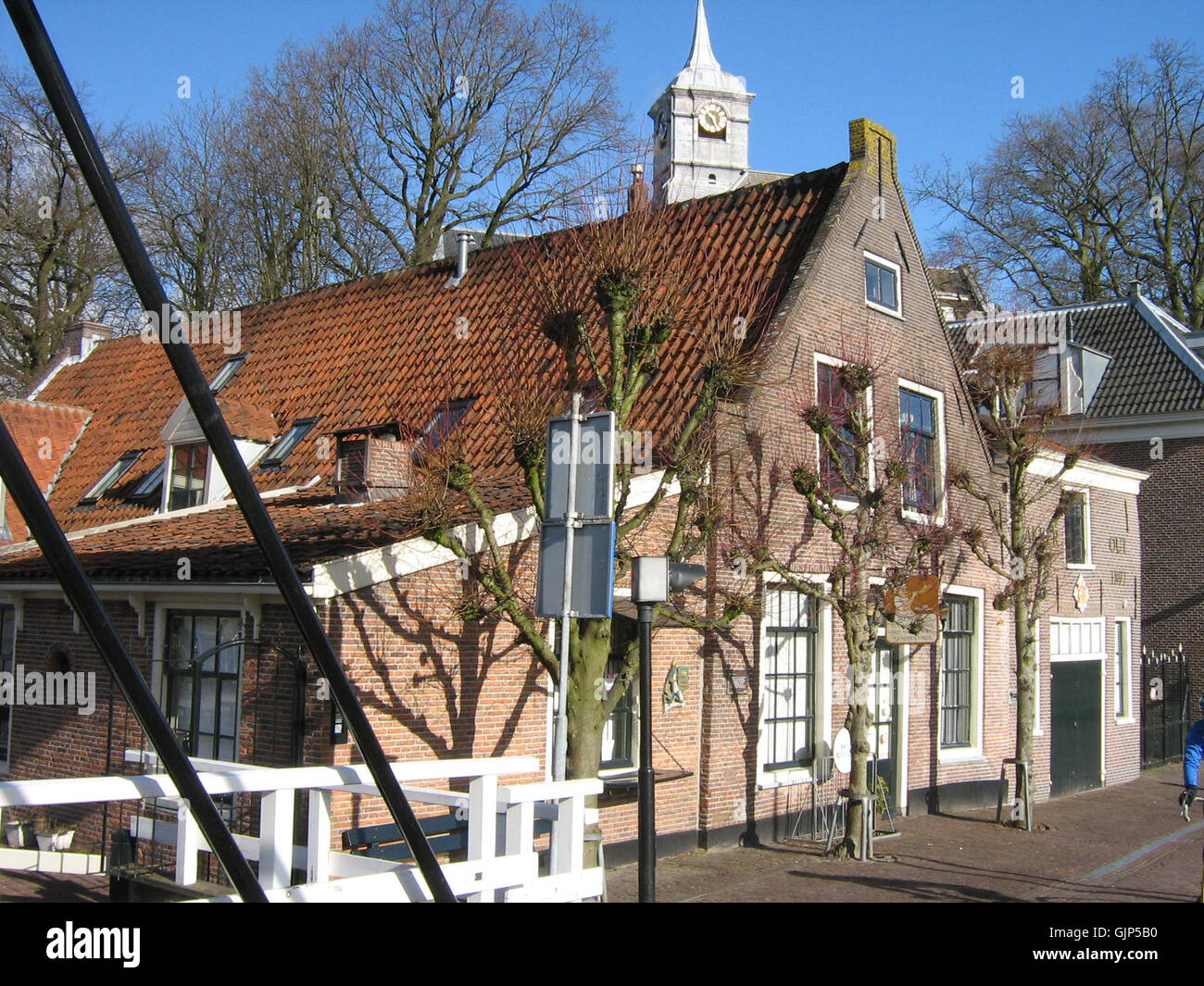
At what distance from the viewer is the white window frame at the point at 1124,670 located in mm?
21891

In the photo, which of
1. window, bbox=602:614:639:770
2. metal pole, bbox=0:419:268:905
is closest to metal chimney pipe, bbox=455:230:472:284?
window, bbox=602:614:639:770

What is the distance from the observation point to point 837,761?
13477 mm

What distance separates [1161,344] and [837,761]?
699 inches

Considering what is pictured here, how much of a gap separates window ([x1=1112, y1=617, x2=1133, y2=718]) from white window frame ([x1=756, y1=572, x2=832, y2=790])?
34.1ft

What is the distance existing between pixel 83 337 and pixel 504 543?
15039 mm

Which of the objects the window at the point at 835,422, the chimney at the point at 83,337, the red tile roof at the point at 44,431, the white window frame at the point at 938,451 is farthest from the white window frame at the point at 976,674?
the chimney at the point at 83,337

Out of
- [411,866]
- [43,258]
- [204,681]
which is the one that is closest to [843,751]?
[204,681]

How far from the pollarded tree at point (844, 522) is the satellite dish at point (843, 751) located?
15.7 inches

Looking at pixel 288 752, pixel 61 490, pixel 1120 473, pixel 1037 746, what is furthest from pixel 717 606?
pixel 1120 473

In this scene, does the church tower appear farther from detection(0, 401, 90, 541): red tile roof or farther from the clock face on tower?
detection(0, 401, 90, 541): red tile roof

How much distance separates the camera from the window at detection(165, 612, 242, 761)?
1067 cm

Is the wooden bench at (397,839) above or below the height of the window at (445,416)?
below

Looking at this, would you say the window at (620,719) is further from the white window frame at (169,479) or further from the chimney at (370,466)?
the white window frame at (169,479)
